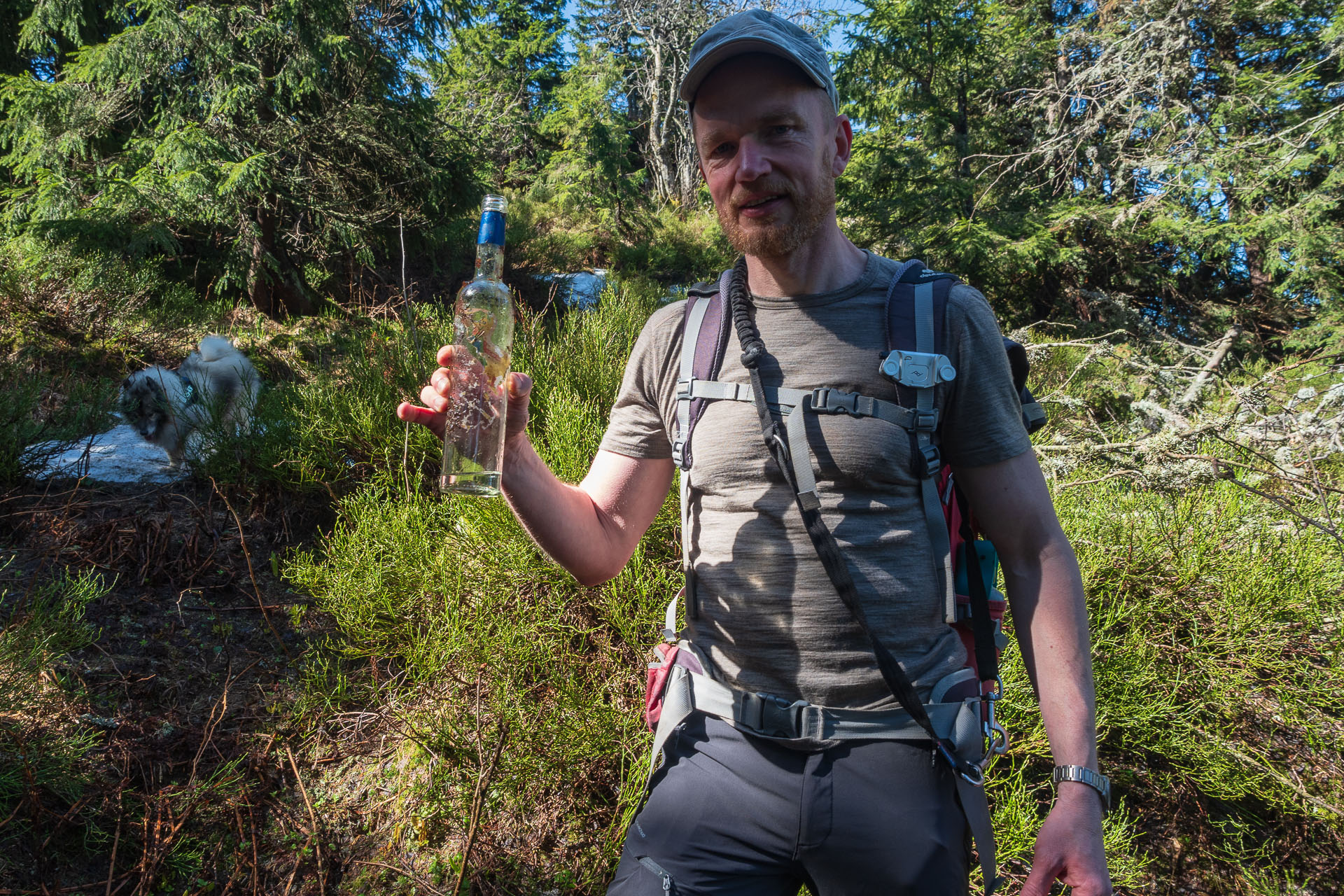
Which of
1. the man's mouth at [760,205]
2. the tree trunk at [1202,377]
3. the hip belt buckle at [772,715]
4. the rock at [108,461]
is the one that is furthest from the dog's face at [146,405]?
the tree trunk at [1202,377]

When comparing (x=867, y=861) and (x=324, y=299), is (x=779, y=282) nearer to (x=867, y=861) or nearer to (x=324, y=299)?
(x=867, y=861)

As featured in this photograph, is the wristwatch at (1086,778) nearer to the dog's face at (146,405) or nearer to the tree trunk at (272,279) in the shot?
the dog's face at (146,405)

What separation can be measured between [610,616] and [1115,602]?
96.1 inches

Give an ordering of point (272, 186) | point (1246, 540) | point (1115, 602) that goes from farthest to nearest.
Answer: point (272, 186) → point (1246, 540) → point (1115, 602)

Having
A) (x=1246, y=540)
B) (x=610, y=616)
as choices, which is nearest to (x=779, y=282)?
(x=610, y=616)

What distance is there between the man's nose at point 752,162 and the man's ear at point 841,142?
0.19m

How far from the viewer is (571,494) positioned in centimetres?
164

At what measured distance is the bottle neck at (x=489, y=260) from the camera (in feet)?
4.52

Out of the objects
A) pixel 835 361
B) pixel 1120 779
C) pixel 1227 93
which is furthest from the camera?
pixel 1227 93

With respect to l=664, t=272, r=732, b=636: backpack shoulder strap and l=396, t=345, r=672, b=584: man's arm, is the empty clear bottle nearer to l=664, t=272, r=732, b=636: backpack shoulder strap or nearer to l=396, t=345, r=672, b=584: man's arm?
l=396, t=345, r=672, b=584: man's arm

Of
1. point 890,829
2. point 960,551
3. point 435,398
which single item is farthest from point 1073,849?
point 435,398

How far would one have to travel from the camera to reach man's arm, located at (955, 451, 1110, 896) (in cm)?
131

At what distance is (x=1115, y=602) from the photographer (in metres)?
3.48

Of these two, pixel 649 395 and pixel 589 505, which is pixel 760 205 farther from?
pixel 589 505
